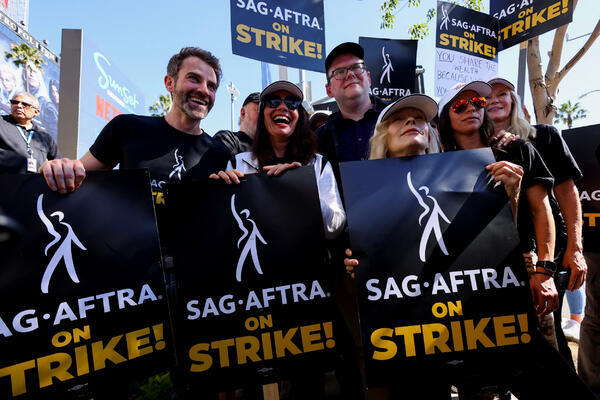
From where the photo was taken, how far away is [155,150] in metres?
2.25

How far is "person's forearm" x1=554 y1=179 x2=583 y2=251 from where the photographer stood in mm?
2260

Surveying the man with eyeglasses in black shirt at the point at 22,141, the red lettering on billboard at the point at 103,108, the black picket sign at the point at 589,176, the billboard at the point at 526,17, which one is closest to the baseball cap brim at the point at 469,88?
the black picket sign at the point at 589,176

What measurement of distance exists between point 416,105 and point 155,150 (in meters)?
1.70

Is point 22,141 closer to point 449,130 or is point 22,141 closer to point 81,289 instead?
point 81,289

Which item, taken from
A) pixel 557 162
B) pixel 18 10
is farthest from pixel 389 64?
pixel 18 10

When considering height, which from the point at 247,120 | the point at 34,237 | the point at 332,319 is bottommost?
the point at 332,319

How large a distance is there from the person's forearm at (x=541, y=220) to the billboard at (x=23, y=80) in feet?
206

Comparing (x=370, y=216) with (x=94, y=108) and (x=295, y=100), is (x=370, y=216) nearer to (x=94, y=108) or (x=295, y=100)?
(x=295, y=100)

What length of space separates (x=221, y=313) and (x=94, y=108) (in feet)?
34.0

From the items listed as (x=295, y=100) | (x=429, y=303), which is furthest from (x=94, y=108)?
(x=429, y=303)

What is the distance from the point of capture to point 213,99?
2.58 metres

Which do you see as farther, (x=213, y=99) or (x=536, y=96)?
(x=536, y=96)

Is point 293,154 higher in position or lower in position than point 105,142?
lower

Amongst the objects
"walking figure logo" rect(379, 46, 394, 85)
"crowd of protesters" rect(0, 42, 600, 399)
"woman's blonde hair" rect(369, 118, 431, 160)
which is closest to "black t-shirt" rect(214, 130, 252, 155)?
"crowd of protesters" rect(0, 42, 600, 399)
